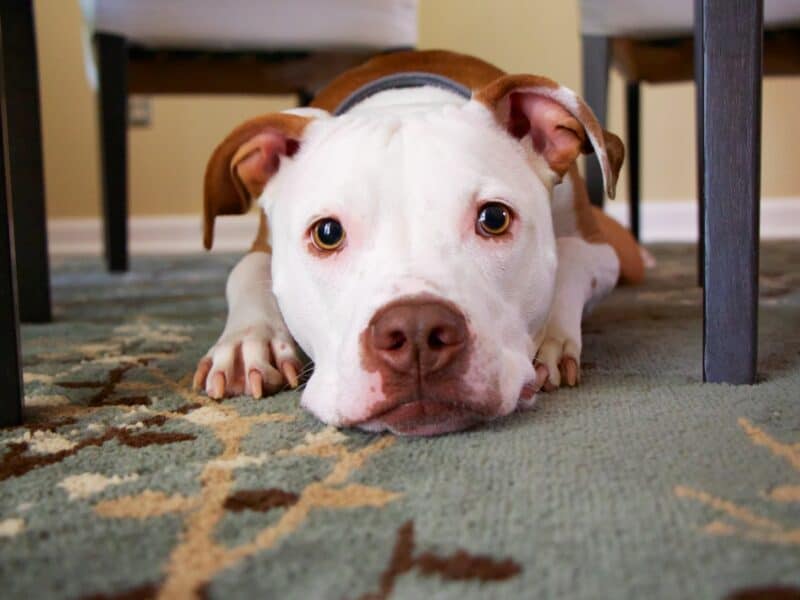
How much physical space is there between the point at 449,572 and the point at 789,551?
24 cm

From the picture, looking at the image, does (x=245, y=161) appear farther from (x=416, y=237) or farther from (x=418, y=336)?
(x=418, y=336)

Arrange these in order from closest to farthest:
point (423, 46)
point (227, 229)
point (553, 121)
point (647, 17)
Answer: point (553, 121), point (647, 17), point (423, 46), point (227, 229)

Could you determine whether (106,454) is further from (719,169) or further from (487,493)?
(719,169)

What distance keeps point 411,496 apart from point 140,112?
11.8 feet

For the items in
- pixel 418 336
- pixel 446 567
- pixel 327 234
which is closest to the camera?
pixel 446 567

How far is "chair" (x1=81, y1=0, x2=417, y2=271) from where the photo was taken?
2.34 metres

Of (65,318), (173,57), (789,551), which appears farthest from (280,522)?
(173,57)

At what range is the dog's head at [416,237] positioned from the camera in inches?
36.3

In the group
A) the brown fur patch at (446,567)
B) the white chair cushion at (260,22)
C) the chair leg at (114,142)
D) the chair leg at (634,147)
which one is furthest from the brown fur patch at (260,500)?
the chair leg at (634,147)

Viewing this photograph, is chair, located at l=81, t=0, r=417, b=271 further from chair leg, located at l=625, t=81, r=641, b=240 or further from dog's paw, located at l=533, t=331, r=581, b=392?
dog's paw, located at l=533, t=331, r=581, b=392

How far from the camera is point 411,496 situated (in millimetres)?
771

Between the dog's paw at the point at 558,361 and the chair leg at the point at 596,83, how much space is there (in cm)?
133

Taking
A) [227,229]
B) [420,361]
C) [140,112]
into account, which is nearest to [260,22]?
[420,361]

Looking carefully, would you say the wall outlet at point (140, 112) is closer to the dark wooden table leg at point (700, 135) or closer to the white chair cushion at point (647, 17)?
the white chair cushion at point (647, 17)
